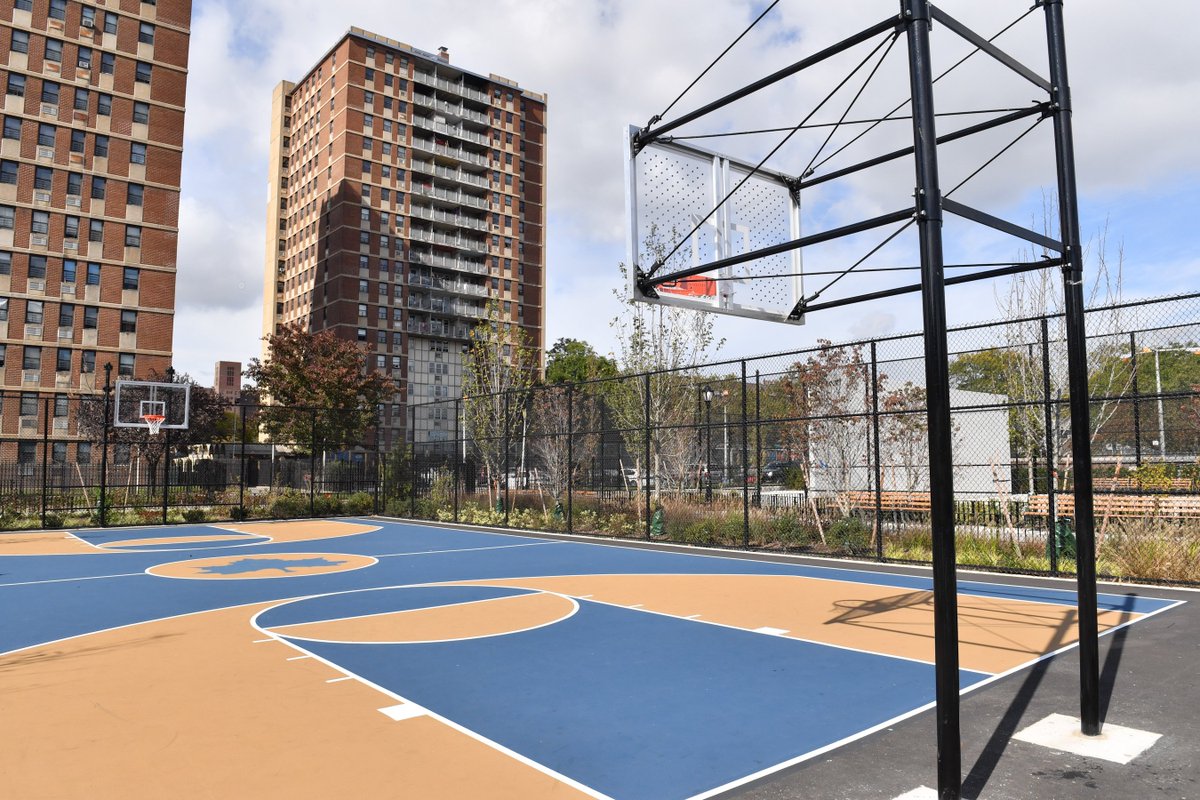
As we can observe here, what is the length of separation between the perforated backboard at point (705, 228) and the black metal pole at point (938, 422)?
3.51m

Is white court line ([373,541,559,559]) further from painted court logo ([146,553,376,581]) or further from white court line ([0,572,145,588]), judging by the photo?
white court line ([0,572,145,588])

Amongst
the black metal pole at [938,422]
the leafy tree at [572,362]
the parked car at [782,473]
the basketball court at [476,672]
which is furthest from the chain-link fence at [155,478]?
the leafy tree at [572,362]

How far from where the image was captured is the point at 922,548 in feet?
48.1

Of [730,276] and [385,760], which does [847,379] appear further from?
[385,760]

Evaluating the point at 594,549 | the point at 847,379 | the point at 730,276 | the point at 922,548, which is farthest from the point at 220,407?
the point at 730,276

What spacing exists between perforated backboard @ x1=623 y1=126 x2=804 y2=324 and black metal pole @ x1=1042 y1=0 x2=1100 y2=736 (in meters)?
2.78

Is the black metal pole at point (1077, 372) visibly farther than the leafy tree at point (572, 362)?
No

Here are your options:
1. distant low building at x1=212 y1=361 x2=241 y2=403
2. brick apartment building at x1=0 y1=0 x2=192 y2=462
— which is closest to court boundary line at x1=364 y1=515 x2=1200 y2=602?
brick apartment building at x1=0 y1=0 x2=192 y2=462

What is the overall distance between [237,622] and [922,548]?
11.5 meters

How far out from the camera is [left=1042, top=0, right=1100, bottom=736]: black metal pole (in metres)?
4.98

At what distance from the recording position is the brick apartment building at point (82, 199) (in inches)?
1781

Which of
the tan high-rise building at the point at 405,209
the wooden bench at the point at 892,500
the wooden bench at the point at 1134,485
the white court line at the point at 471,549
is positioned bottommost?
the white court line at the point at 471,549

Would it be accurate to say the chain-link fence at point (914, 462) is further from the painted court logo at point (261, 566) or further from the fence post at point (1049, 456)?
the painted court logo at point (261, 566)

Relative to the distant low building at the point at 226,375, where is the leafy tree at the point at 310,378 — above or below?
below
